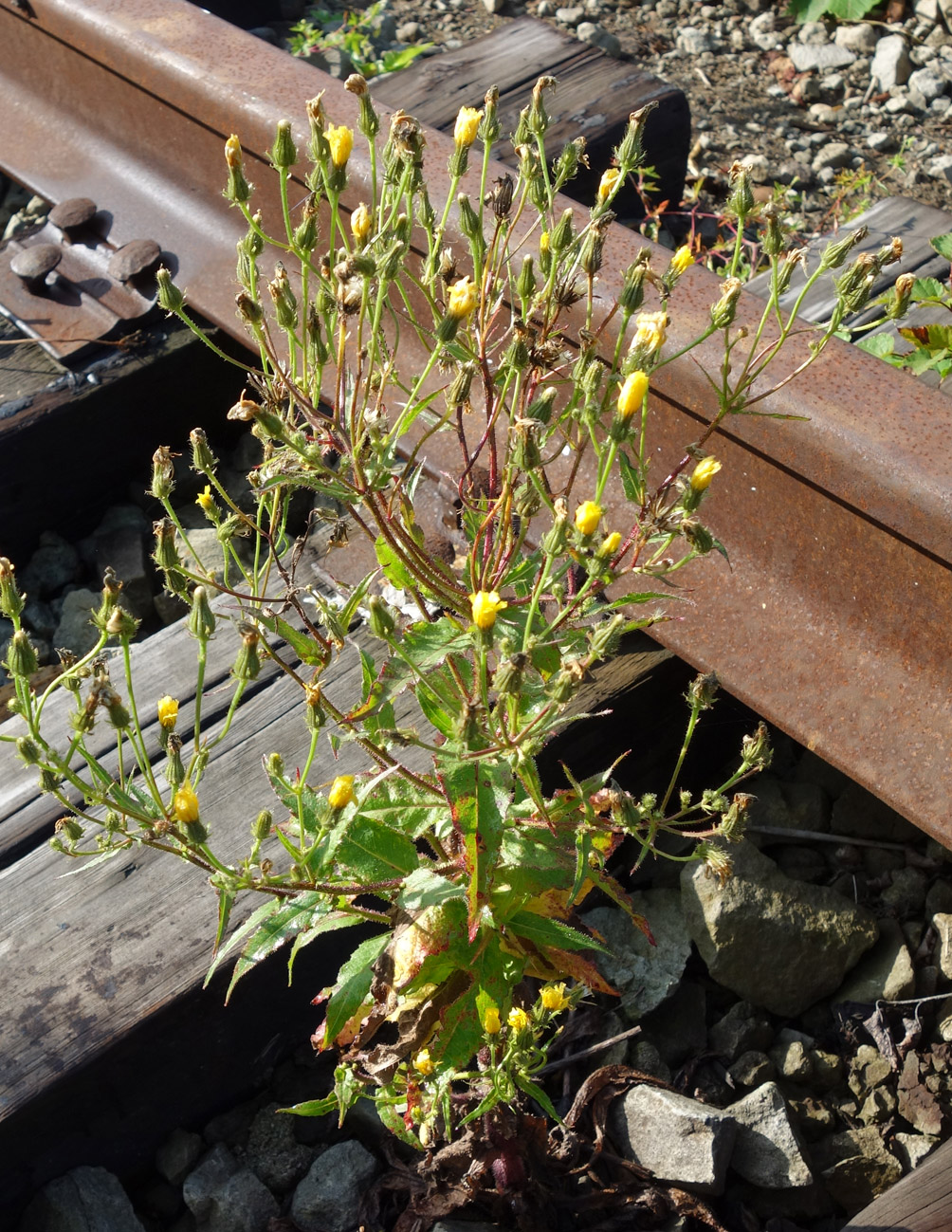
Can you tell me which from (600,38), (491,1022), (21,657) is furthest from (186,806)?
(600,38)

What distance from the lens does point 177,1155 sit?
230 cm

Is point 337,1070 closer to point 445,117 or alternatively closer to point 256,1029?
point 256,1029

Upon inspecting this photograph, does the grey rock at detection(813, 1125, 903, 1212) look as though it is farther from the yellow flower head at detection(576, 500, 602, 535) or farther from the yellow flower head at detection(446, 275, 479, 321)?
the yellow flower head at detection(446, 275, 479, 321)

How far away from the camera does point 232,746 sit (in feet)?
7.99

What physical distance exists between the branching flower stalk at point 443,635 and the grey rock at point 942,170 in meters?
2.47

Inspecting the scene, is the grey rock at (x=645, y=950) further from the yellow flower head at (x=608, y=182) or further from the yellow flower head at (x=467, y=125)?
the yellow flower head at (x=467, y=125)

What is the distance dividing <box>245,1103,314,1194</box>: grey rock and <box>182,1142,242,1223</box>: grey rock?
49 millimetres

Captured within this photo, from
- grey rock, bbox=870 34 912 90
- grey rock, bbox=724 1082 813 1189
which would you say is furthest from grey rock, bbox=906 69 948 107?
grey rock, bbox=724 1082 813 1189

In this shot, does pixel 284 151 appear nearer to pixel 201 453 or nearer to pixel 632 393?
pixel 201 453

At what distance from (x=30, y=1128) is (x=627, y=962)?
116 centimetres

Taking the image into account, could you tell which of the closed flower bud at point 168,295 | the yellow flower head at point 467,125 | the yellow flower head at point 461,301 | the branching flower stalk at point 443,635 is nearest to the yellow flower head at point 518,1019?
the branching flower stalk at point 443,635

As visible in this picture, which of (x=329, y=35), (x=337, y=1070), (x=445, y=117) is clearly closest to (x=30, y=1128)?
(x=337, y=1070)

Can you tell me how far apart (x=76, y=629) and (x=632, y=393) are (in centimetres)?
197

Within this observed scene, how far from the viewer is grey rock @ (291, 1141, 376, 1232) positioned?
2219 millimetres
